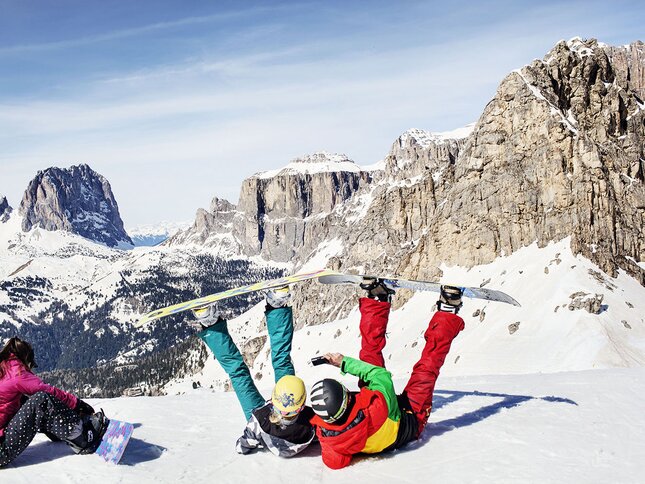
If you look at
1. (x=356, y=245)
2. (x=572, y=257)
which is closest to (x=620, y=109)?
(x=572, y=257)

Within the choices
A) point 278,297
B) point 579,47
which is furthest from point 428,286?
point 579,47

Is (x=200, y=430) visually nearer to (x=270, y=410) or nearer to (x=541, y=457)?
(x=270, y=410)

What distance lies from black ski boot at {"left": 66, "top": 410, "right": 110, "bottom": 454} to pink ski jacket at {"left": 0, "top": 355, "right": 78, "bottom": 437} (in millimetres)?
599

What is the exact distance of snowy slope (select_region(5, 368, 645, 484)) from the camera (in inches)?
321

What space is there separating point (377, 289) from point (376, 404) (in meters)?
2.75

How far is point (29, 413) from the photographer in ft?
28.4

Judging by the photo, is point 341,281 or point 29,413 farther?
point 341,281

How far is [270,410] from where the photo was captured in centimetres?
936

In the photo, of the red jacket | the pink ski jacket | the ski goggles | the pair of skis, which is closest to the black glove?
the pink ski jacket

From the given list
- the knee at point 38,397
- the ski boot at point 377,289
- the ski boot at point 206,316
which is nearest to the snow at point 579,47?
the ski boot at point 377,289

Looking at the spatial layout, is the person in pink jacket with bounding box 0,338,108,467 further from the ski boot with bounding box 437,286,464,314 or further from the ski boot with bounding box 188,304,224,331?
the ski boot with bounding box 437,286,464,314

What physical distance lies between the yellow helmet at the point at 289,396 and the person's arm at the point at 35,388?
337 centimetres

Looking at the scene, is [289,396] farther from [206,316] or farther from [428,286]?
[428,286]

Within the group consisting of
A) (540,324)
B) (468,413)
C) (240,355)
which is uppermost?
(240,355)
